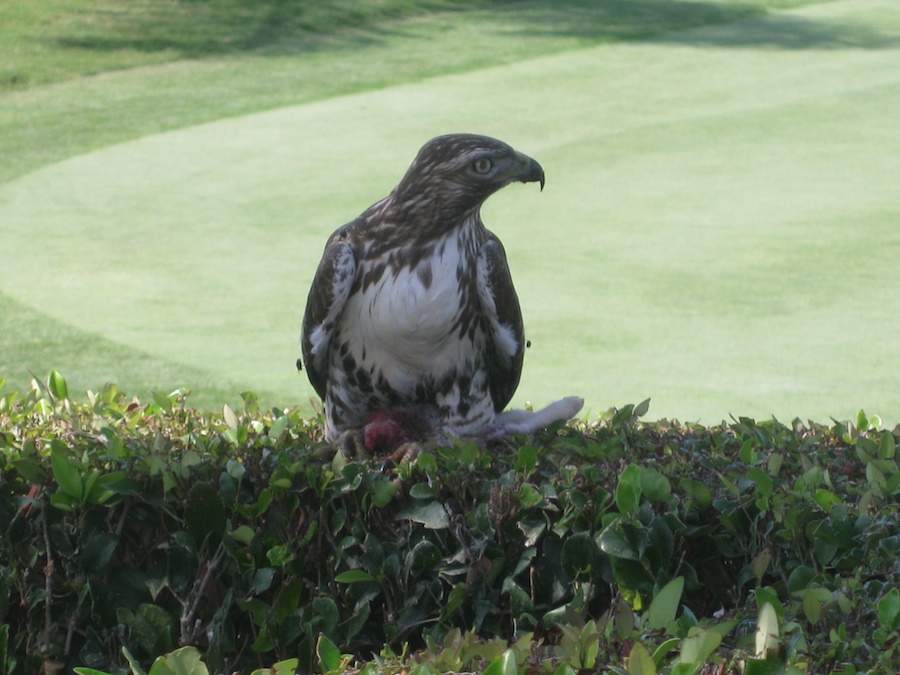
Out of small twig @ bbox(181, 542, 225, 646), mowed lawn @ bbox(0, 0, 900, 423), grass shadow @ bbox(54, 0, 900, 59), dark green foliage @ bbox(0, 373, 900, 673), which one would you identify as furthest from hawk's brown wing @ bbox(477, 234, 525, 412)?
grass shadow @ bbox(54, 0, 900, 59)

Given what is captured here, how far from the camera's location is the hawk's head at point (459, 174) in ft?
10.4

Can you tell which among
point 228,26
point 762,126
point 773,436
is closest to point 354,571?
point 773,436

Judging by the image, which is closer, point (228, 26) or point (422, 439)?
point (422, 439)

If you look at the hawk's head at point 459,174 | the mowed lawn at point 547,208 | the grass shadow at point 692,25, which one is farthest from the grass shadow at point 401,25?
the hawk's head at point 459,174

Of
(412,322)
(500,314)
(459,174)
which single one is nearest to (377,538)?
(412,322)

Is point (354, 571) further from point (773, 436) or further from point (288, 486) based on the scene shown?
point (773, 436)

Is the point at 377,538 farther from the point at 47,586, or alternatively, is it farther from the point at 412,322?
the point at 47,586

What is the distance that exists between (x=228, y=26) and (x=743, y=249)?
9489 mm

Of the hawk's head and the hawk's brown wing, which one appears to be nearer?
the hawk's head

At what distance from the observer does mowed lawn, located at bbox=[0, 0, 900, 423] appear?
621cm

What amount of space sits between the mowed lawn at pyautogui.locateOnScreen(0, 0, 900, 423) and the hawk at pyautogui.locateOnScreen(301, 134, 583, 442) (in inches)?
93.2

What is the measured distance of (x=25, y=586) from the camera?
10.1 ft

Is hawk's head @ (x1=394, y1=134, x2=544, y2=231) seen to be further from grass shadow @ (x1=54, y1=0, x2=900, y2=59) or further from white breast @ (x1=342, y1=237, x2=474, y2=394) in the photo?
grass shadow @ (x1=54, y1=0, x2=900, y2=59)

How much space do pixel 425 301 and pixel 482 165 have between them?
13.9 inches
